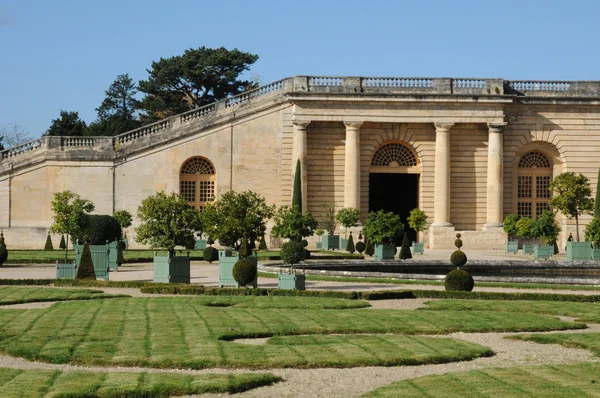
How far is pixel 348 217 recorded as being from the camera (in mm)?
57031

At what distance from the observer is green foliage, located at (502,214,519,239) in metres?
57.8

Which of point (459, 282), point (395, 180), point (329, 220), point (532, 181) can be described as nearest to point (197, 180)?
point (329, 220)

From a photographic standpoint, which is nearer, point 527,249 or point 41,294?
point 41,294

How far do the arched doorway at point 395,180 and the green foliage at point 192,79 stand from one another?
22.0 metres

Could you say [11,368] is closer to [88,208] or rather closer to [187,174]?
[88,208]

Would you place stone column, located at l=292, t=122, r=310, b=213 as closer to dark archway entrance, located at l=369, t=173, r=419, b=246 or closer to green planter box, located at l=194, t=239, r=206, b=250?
green planter box, located at l=194, t=239, r=206, b=250

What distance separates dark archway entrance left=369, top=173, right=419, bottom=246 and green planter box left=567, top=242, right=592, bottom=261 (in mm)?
17665

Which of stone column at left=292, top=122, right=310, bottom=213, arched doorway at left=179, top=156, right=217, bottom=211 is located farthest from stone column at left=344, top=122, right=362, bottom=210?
arched doorway at left=179, top=156, right=217, bottom=211

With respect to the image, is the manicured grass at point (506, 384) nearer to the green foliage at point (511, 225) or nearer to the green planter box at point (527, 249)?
the green planter box at point (527, 249)

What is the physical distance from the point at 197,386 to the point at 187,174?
149 feet

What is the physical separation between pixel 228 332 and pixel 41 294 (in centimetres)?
895

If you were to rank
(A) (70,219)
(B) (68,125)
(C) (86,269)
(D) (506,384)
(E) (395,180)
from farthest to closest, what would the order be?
(B) (68,125) → (E) (395,180) → (A) (70,219) → (C) (86,269) → (D) (506,384)

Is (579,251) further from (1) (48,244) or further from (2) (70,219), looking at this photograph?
(1) (48,244)

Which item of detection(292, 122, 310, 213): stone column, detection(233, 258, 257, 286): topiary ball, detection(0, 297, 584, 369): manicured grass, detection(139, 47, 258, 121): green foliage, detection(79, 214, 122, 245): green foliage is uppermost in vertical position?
detection(139, 47, 258, 121): green foliage
